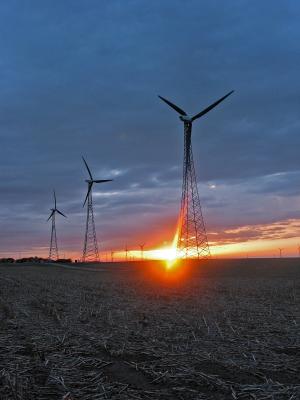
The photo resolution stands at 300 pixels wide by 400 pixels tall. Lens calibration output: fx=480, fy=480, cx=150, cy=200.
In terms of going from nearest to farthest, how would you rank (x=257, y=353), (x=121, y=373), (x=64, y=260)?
(x=121, y=373) < (x=257, y=353) < (x=64, y=260)

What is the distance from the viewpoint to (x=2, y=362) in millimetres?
10211

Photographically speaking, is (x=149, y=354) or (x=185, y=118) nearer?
(x=149, y=354)

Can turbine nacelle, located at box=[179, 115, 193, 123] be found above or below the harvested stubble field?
above

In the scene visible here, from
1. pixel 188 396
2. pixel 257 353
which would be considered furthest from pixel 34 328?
pixel 188 396

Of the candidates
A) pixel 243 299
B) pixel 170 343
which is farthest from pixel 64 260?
pixel 170 343

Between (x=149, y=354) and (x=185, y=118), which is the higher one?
(x=185, y=118)

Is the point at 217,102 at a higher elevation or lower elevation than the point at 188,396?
higher

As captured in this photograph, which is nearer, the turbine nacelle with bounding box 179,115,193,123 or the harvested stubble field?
the harvested stubble field

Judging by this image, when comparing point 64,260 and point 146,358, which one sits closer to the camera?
point 146,358

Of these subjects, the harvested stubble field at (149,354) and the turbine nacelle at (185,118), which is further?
the turbine nacelle at (185,118)

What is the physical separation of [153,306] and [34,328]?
7.92 metres

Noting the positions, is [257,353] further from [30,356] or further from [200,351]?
[30,356]

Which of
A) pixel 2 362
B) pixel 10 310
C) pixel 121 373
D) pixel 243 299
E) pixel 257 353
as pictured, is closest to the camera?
pixel 121 373

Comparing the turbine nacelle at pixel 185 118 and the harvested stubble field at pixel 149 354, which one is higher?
the turbine nacelle at pixel 185 118
